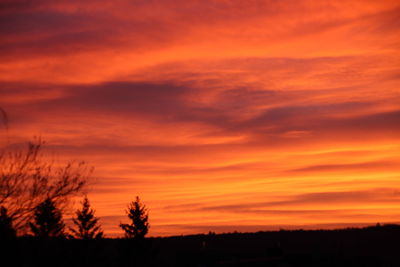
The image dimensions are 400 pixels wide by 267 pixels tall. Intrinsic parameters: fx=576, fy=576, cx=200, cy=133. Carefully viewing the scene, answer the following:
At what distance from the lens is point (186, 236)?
549 feet

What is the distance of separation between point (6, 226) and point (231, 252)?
7725 centimetres

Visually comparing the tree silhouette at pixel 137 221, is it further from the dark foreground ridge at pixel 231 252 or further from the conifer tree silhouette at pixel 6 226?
the conifer tree silhouette at pixel 6 226

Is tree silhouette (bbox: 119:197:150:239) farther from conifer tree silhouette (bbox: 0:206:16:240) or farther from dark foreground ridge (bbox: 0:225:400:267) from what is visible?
conifer tree silhouette (bbox: 0:206:16:240)

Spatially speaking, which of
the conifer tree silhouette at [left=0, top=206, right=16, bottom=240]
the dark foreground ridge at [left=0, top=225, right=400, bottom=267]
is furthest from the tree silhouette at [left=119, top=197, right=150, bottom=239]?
the conifer tree silhouette at [left=0, top=206, right=16, bottom=240]

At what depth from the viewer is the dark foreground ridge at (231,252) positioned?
78.6 feet

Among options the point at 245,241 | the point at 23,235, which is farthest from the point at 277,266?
the point at 245,241

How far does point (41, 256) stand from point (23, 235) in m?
3.46

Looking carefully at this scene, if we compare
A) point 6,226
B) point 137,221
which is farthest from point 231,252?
point 6,226

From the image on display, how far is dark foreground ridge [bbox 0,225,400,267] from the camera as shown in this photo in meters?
24.0

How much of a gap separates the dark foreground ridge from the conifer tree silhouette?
28 centimetres

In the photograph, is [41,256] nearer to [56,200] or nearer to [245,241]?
[56,200]

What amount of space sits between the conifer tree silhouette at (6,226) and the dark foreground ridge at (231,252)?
0.92 ft

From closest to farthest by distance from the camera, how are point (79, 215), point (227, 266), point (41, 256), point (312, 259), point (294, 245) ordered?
point (41, 256)
point (227, 266)
point (312, 259)
point (79, 215)
point (294, 245)

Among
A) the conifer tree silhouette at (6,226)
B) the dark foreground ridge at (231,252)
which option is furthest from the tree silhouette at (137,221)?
the conifer tree silhouette at (6,226)
